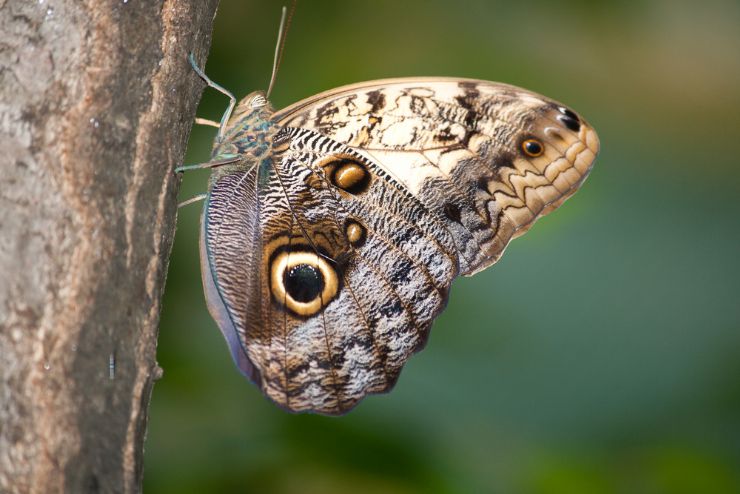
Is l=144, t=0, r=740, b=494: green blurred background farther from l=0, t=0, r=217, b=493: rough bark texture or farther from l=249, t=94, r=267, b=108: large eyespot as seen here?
l=0, t=0, r=217, b=493: rough bark texture

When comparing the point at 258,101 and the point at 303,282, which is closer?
the point at 303,282

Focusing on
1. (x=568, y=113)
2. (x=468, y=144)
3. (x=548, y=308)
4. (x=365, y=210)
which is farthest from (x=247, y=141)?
(x=548, y=308)

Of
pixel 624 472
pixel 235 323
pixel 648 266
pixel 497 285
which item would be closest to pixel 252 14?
pixel 497 285

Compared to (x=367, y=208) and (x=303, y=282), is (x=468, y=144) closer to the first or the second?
(x=367, y=208)

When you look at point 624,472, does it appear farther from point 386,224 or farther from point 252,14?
point 252,14

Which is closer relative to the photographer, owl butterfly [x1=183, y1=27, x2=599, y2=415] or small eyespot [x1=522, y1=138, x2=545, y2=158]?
owl butterfly [x1=183, y1=27, x2=599, y2=415]

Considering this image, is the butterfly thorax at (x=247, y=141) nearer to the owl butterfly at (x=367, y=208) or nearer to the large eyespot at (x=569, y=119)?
the owl butterfly at (x=367, y=208)

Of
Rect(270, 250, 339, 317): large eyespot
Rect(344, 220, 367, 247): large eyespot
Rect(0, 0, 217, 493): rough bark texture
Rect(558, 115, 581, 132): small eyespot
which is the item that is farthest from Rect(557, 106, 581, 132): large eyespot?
Rect(0, 0, 217, 493): rough bark texture
